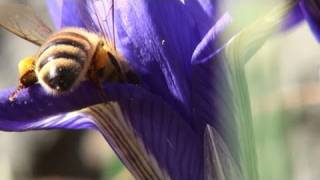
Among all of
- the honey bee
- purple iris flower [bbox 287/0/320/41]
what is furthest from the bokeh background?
the honey bee

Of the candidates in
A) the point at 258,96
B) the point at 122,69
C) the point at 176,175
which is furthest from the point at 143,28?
the point at 258,96

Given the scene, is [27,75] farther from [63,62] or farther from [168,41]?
[168,41]

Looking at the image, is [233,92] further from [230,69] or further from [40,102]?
[40,102]

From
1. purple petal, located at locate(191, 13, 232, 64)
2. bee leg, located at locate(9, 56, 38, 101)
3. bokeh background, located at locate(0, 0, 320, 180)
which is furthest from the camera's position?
bokeh background, located at locate(0, 0, 320, 180)

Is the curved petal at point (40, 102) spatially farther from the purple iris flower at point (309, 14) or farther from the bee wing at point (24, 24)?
the purple iris flower at point (309, 14)

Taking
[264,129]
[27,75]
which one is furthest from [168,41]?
[264,129]

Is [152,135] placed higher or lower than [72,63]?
lower

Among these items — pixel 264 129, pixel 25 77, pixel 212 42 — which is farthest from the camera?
pixel 264 129

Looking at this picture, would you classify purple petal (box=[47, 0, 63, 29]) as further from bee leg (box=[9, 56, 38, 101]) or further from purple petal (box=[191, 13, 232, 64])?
purple petal (box=[191, 13, 232, 64])
